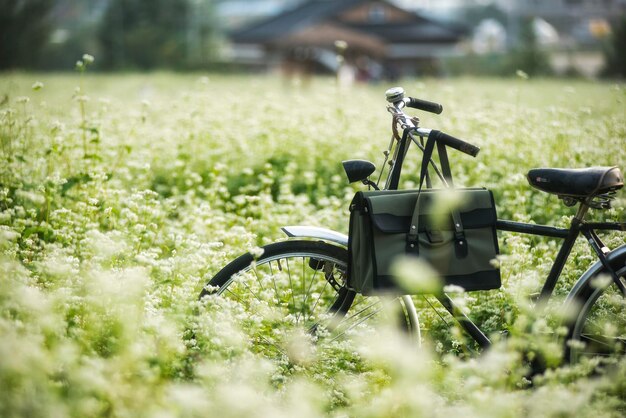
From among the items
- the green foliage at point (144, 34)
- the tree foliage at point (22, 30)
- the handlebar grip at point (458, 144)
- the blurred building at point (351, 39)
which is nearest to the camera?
the handlebar grip at point (458, 144)

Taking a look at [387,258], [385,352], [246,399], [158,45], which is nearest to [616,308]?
[387,258]

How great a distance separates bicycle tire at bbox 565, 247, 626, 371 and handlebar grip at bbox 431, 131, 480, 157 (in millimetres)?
853

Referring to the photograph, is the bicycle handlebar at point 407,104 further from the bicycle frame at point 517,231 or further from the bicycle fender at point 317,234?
the bicycle fender at point 317,234

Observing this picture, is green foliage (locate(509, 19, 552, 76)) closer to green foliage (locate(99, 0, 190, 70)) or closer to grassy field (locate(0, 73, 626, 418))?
green foliage (locate(99, 0, 190, 70))

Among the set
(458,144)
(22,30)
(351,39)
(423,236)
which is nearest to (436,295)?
(423,236)

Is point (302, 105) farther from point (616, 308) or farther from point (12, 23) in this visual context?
point (12, 23)

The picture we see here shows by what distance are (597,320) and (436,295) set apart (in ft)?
2.69

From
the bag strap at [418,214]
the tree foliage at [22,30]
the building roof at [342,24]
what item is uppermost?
the building roof at [342,24]

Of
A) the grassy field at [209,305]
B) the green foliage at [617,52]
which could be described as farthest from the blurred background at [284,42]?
the grassy field at [209,305]

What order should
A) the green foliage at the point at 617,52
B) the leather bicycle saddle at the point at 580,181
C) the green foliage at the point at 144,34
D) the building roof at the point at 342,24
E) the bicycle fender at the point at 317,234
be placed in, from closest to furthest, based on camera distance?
1. the leather bicycle saddle at the point at 580,181
2. the bicycle fender at the point at 317,234
3. the green foliage at the point at 617,52
4. the green foliage at the point at 144,34
5. the building roof at the point at 342,24

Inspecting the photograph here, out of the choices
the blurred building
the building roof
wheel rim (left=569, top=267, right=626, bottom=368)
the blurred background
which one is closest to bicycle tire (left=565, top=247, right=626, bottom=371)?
wheel rim (left=569, top=267, right=626, bottom=368)

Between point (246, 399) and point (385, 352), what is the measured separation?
532 mm

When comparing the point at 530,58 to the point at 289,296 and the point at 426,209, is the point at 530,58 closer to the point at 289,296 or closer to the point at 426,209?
the point at 289,296

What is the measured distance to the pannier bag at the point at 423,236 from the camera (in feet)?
10.1
